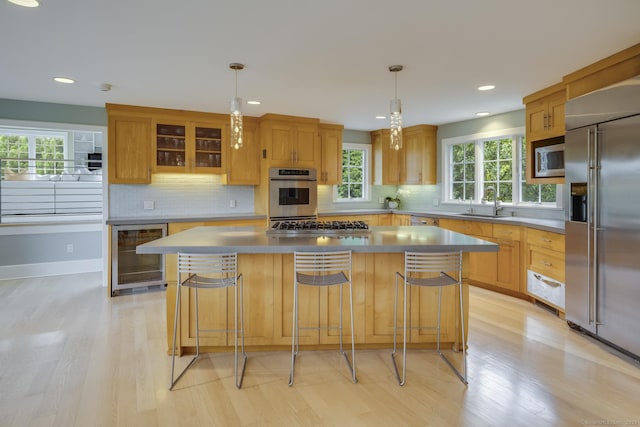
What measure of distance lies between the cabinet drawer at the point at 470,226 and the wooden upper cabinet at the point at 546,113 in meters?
1.10

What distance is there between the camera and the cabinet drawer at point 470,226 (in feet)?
15.2

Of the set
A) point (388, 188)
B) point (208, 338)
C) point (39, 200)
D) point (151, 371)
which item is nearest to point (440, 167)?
point (388, 188)

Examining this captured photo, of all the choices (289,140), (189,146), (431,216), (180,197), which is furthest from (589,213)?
(180,197)

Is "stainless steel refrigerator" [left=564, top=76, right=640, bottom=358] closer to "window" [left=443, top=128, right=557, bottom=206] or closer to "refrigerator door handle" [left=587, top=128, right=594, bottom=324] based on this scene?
"refrigerator door handle" [left=587, top=128, right=594, bottom=324]

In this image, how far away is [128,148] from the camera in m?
4.73

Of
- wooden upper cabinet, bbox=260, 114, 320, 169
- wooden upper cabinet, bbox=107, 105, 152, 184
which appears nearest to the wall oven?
wooden upper cabinet, bbox=260, 114, 320, 169

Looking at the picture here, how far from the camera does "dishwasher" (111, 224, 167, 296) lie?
4480 mm

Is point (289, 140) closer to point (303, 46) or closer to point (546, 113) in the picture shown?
point (303, 46)

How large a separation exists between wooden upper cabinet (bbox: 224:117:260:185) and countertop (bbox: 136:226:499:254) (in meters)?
2.39

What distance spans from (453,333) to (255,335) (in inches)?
59.5

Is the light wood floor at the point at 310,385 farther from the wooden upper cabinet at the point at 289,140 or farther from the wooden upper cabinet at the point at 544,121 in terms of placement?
the wooden upper cabinet at the point at 289,140

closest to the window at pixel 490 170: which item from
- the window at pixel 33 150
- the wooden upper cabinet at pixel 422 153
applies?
the wooden upper cabinet at pixel 422 153

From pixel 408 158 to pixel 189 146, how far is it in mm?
3468

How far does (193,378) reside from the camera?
2.52 metres
